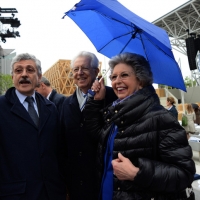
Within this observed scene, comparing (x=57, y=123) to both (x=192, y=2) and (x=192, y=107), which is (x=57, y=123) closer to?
(x=192, y=107)

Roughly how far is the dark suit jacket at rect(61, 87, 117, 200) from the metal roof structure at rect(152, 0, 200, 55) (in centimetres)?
2262

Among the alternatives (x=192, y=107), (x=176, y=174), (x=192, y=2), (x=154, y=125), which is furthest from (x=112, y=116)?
(x=192, y=2)

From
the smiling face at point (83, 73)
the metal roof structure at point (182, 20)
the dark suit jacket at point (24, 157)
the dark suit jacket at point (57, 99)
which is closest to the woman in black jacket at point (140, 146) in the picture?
the dark suit jacket at point (24, 157)

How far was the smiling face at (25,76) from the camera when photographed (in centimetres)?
192

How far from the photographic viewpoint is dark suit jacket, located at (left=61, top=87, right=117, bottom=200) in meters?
2.03

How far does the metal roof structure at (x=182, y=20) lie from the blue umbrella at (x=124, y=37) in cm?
2197

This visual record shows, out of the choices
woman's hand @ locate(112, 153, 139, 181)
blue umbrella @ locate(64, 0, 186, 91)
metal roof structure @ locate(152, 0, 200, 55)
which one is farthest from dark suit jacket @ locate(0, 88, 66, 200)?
metal roof structure @ locate(152, 0, 200, 55)

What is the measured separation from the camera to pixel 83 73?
227cm

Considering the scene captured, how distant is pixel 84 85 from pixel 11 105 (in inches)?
29.9

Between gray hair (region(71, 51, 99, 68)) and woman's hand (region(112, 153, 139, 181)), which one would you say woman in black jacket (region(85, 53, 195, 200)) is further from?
gray hair (region(71, 51, 99, 68))

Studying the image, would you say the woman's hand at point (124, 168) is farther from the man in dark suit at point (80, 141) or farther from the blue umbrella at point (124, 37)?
the blue umbrella at point (124, 37)

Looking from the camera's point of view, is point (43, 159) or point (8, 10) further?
point (8, 10)

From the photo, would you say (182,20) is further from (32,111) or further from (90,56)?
(32,111)

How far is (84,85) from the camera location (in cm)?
227
